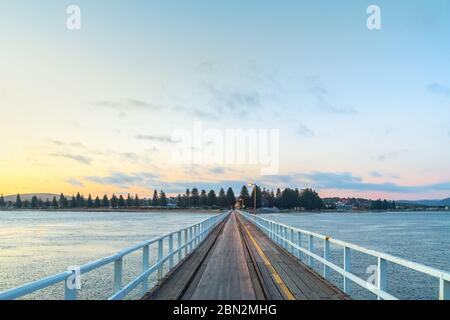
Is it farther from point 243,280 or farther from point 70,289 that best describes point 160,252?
point 70,289

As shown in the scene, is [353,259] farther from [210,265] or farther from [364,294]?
[210,265]

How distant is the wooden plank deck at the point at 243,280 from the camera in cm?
1062

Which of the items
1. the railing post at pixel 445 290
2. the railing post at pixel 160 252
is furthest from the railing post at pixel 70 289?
the railing post at pixel 160 252

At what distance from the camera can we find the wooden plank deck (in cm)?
1062

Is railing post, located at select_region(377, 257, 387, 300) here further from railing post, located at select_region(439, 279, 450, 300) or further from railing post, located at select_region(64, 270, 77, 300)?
railing post, located at select_region(64, 270, 77, 300)

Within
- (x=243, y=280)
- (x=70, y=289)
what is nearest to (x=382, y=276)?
(x=70, y=289)

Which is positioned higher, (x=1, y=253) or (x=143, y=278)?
(x=143, y=278)

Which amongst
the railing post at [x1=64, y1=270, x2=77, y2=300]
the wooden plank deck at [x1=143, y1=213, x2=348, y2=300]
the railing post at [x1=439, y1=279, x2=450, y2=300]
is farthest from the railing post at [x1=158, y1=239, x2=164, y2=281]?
the railing post at [x1=439, y1=279, x2=450, y2=300]

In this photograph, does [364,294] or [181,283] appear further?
[364,294]

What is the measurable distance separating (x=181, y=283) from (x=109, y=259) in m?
4.72

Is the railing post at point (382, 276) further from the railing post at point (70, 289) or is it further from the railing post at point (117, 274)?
the railing post at point (70, 289)
